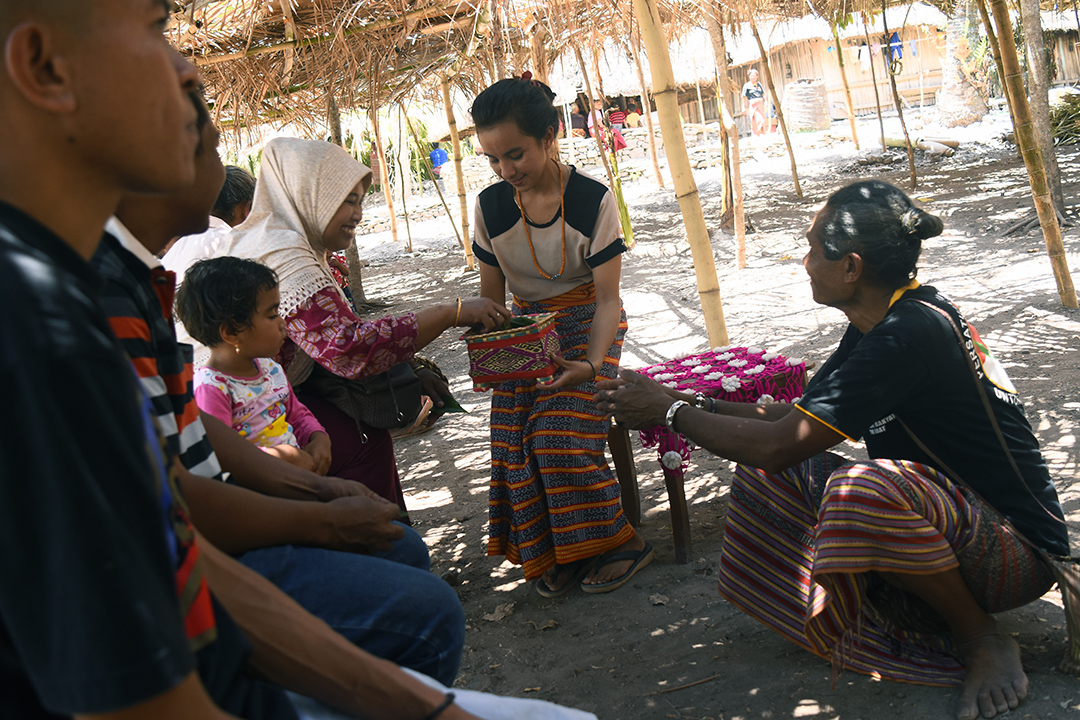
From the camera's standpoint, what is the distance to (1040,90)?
350 inches

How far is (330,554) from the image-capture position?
179 cm

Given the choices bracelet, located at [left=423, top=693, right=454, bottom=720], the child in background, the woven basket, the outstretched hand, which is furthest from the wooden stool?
bracelet, located at [left=423, top=693, right=454, bottom=720]

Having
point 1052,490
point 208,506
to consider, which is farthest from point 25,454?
point 1052,490

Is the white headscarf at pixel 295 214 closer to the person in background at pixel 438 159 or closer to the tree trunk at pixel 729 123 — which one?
the tree trunk at pixel 729 123

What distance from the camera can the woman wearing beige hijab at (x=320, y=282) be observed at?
2938 millimetres

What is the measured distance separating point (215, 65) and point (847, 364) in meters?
6.24

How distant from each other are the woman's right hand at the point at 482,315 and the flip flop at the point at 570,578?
1083 millimetres

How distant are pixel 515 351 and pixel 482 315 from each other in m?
0.19

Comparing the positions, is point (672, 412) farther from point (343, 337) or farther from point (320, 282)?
point (320, 282)

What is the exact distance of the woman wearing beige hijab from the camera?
2.94 m

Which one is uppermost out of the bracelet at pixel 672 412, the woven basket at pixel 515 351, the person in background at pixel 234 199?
the person in background at pixel 234 199

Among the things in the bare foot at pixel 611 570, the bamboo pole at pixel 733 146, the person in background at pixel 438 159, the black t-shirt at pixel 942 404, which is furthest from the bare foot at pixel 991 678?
the person in background at pixel 438 159

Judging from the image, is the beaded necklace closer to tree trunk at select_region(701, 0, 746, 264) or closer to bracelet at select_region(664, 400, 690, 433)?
bracelet at select_region(664, 400, 690, 433)

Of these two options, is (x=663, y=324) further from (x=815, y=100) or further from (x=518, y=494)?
(x=815, y=100)
